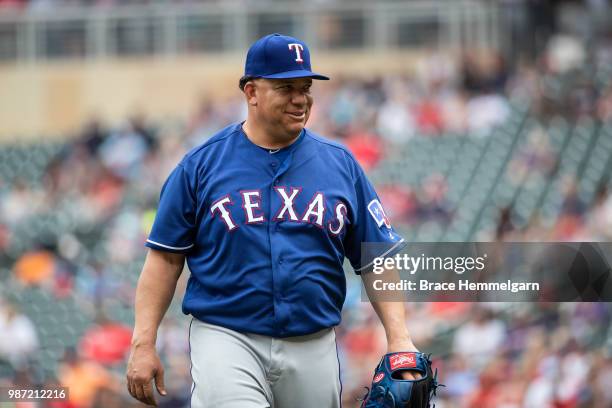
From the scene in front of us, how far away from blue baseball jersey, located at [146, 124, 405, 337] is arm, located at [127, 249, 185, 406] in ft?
0.19

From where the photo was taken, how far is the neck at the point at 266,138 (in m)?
3.74

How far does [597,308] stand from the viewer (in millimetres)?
7027

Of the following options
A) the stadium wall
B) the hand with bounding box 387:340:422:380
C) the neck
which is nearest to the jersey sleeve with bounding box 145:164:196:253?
the neck

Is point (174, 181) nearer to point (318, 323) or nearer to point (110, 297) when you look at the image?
point (318, 323)

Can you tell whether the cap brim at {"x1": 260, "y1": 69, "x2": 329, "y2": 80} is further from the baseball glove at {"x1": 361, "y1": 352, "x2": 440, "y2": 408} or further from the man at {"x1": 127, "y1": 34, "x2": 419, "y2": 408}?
the baseball glove at {"x1": 361, "y1": 352, "x2": 440, "y2": 408}

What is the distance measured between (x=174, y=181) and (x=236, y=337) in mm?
508

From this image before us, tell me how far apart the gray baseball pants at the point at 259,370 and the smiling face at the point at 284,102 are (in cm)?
64

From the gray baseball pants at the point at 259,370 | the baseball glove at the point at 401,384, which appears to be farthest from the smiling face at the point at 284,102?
the baseball glove at the point at 401,384

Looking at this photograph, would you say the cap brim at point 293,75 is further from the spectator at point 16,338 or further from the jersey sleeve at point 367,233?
the spectator at point 16,338

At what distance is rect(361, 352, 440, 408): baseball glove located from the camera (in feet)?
11.8

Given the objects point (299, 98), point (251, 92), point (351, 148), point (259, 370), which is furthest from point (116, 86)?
point (259, 370)

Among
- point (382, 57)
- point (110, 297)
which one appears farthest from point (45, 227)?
point (382, 57)

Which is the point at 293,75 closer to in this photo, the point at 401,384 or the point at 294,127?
the point at 294,127

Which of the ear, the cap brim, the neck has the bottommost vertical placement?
the neck
